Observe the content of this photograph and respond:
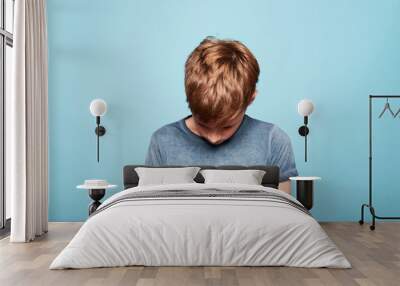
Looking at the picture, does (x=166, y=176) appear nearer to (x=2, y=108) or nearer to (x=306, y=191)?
(x=306, y=191)

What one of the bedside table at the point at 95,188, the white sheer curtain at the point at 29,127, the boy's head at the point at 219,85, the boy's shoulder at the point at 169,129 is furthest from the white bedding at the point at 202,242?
the boy's shoulder at the point at 169,129

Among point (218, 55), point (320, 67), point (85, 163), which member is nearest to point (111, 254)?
point (85, 163)

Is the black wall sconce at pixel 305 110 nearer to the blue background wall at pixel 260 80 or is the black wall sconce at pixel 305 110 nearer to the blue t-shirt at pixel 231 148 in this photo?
the blue background wall at pixel 260 80

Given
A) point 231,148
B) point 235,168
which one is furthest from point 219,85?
point 235,168

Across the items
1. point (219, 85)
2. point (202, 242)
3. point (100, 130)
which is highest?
point (219, 85)

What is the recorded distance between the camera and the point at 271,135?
23.8 feet

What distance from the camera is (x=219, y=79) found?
276 inches

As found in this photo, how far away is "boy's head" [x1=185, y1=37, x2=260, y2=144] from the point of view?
7.05 meters

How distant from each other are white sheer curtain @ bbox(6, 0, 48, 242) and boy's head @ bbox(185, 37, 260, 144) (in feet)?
5.96

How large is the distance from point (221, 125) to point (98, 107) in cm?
152

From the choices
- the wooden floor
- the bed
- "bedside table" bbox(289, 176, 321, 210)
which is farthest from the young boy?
the bed

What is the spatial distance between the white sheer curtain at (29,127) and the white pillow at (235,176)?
1913 mm

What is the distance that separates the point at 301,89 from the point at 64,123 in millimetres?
3029

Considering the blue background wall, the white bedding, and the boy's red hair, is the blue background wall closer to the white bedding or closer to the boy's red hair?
the boy's red hair
